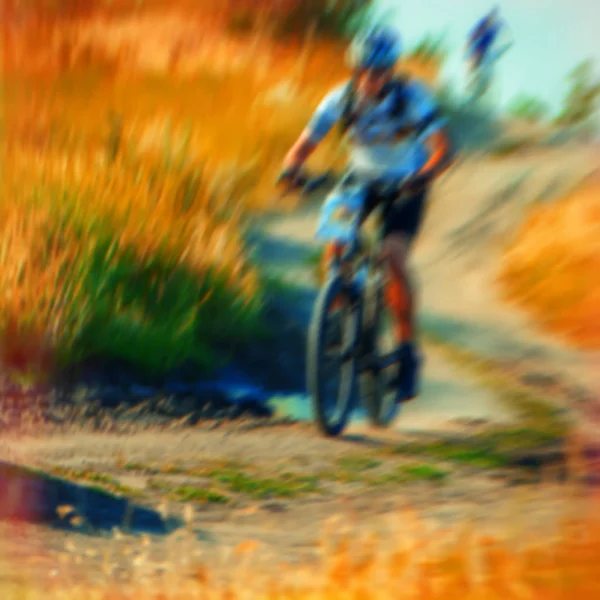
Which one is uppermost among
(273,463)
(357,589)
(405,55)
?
(405,55)

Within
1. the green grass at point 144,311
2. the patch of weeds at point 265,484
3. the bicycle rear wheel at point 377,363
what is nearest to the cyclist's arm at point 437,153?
the bicycle rear wheel at point 377,363

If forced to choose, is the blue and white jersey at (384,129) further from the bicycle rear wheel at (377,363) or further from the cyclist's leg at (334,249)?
the bicycle rear wheel at (377,363)

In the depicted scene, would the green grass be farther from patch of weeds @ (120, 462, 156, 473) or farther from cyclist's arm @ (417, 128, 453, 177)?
cyclist's arm @ (417, 128, 453, 177)

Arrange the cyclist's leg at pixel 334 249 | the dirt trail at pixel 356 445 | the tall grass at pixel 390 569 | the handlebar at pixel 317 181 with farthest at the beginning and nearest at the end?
the cyclist's leg at pixel 334 249 < the handlebar at pixel 317 181 < the dirt trail at pixel 356 445 < the tall grass at pixel 390 569

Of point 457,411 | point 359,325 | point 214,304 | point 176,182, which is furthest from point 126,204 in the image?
point 457,411

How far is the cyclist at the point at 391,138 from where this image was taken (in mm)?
3490

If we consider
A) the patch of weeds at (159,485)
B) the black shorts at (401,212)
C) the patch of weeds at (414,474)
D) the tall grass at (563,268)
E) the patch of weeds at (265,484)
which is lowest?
the patch of weeds at (159,485)

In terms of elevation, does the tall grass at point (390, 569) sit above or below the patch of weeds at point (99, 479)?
below

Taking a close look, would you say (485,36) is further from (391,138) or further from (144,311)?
(144,311)

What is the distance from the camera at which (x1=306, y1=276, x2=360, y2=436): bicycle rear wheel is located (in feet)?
11.6

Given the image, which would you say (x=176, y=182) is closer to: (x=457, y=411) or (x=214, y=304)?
(x=214, y=304)

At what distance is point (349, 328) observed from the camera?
3.68 metres

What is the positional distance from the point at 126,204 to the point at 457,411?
126 cm

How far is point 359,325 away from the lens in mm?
3693
